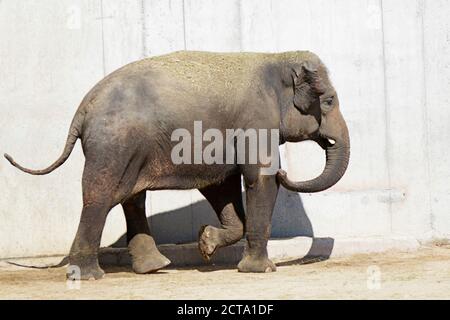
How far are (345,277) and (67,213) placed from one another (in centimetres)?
309

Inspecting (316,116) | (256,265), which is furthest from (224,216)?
(316,116)

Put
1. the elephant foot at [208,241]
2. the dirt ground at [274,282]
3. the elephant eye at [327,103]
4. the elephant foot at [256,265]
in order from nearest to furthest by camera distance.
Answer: the dirt ground at [274,282], the elephant foot at [256,265], the elephant foot at [208,241], the elephant eye at [327,103]

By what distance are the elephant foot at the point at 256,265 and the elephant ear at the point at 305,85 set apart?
1356mm

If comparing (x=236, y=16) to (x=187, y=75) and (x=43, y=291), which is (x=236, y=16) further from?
(x=43, y=291)

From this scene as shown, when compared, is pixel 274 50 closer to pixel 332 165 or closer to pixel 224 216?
pixel 332 165

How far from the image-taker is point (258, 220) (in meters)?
9.43

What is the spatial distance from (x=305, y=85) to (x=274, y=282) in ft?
6.43

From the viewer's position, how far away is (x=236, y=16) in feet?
35.5

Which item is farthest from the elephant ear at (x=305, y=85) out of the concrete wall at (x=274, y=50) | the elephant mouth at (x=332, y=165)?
the concrete wall at (x=274, y=50)

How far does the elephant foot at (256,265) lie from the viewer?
9.35m

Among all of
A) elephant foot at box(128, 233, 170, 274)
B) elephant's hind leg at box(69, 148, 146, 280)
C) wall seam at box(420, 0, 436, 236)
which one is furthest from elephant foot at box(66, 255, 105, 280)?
wall seam at box(420, 0, 436, 236)

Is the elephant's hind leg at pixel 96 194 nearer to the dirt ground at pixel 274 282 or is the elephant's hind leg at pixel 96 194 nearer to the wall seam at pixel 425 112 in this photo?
the dirt ground at pixel 274 282

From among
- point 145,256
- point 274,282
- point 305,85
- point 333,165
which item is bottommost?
point 274,282

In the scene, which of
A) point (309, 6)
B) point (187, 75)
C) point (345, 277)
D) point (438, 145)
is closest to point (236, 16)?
point (309, 6)
